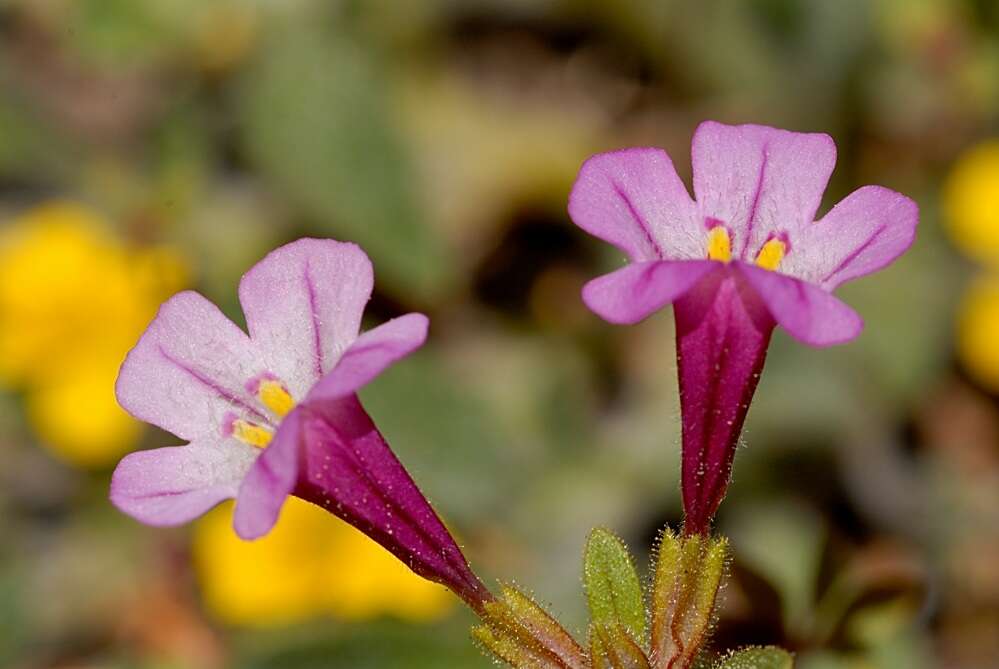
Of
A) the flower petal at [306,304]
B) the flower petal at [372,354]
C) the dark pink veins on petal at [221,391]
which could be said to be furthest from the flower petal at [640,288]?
the dark pink veins on petal at [221,391]

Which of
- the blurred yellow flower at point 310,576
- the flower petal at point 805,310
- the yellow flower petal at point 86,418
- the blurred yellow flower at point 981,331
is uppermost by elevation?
the yellow flower petal at point 86,418

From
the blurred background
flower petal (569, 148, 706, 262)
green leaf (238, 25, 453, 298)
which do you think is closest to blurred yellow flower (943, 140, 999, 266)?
the blurred background

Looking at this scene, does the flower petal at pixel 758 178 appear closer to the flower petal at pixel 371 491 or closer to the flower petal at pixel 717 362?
the flower petal at pixel 717 362

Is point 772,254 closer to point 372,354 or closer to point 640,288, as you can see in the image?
point 640,288

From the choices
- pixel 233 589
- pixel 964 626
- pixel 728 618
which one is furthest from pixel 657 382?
pixel 728 618

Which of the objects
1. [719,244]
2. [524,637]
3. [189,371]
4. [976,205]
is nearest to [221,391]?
[189,371]

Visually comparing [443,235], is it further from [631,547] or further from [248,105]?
[631,547]
